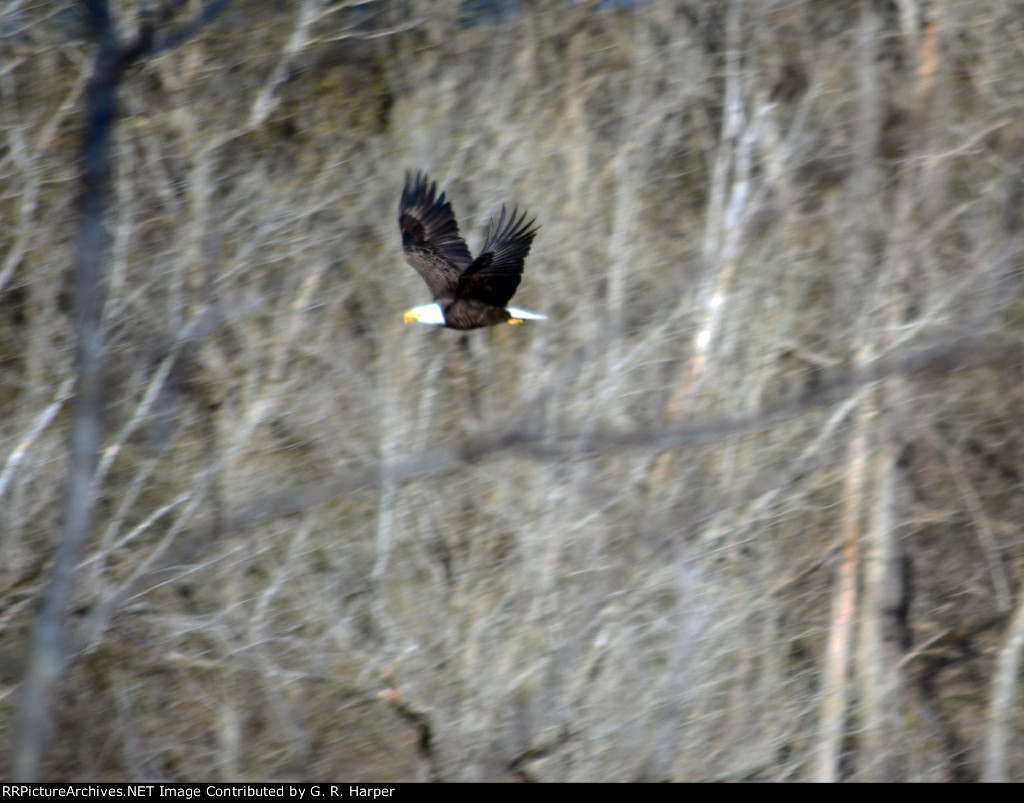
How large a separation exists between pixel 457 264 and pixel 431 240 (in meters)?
0.20

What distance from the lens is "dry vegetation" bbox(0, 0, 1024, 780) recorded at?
7.43 m

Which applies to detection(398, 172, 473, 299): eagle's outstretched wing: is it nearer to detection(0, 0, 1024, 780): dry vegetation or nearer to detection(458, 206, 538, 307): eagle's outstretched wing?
detection(458, 206, 538, 307): eagle's outstretched wing

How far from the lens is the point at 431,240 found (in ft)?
21.4

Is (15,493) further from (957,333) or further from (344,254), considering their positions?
(957,333)

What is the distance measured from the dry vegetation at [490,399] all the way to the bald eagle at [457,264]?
0.99 metres

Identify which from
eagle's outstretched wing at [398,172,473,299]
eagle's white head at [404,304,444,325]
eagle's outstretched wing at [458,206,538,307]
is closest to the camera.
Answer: eagle's outstretched wing at [458,206,538,307]

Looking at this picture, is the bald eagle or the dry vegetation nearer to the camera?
the bald eagle

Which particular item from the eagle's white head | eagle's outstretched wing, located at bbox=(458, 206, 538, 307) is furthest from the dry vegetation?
eagle's outstretched wing, located at bbox=(458, 206, 538, 307)

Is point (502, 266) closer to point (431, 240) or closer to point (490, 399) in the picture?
point (431, 240)

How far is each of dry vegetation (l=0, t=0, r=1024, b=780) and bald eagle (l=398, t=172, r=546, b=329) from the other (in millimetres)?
990

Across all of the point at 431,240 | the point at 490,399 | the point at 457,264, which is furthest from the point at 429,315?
the point at 490,399

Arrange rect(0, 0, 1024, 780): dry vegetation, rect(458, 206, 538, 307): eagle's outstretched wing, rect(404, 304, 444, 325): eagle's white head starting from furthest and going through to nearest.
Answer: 1. rect(0, 0, 1024, 780): dry vegetation
2. rect(404, 304, 444, 325): eagle's white head
3. rect(458, 206, 538, 307): eagle's outstretched wing
